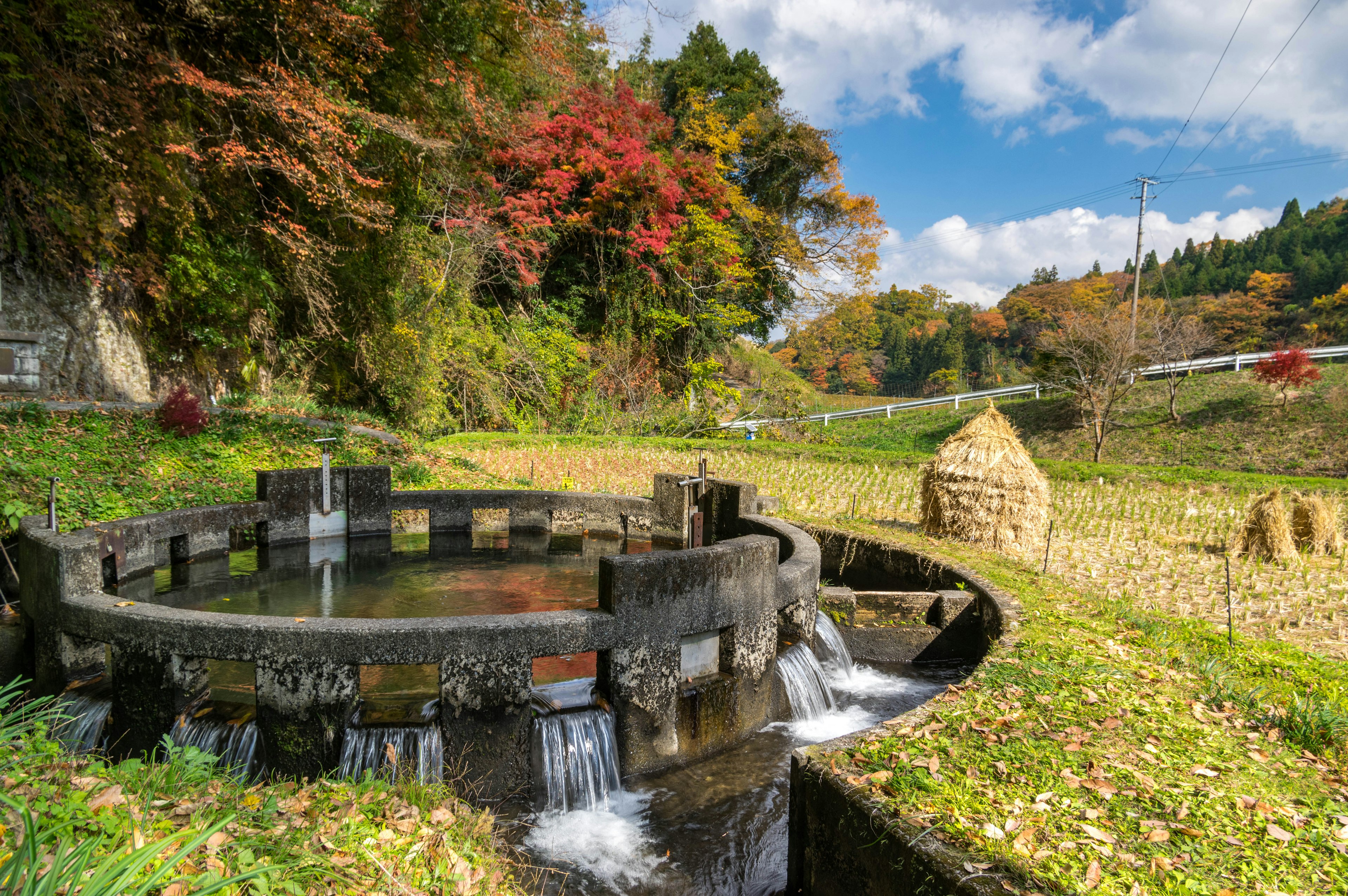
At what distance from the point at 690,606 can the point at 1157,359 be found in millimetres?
28529

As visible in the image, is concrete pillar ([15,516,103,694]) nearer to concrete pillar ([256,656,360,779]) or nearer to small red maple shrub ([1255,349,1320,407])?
concrete pillar ([256,656,360,779])

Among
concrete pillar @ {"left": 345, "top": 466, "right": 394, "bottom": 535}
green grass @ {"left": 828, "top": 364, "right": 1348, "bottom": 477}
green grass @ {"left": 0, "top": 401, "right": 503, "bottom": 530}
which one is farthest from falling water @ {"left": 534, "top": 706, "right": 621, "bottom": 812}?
green grass @ {"left": 828, "top": 364, "right": 1348, "bottom": 477}

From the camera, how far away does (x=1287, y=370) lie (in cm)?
2303

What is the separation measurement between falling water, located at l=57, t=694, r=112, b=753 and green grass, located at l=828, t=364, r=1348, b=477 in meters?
17.2

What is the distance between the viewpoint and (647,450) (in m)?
16.5

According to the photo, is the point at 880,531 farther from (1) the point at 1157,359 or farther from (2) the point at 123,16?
(1) the point at 1157,359

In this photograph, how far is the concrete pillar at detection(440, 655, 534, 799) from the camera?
4.30 m

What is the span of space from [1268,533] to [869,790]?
8.81 m

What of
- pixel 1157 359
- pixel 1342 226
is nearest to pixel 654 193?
pixel 1157 359

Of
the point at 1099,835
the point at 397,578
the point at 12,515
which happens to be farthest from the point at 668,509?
the point at 12,515

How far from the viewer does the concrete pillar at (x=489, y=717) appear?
4297mm

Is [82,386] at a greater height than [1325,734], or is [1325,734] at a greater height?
[82,386]

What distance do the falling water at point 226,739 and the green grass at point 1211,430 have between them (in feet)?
55.1

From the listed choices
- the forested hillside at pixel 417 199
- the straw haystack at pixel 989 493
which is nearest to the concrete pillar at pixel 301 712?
the straw haystack at pixel 989 493
